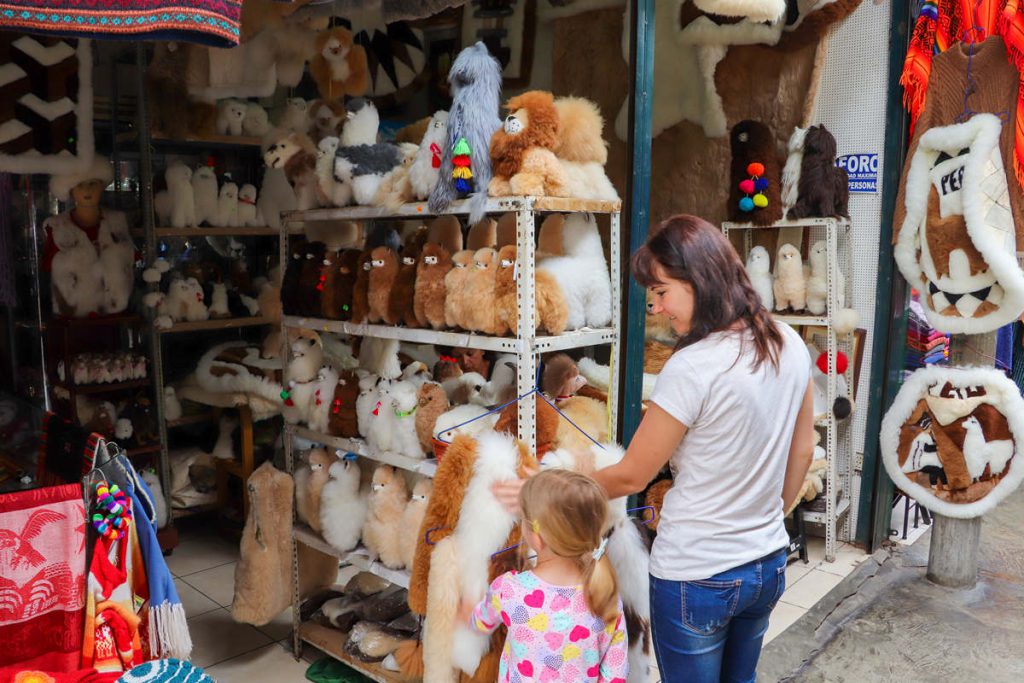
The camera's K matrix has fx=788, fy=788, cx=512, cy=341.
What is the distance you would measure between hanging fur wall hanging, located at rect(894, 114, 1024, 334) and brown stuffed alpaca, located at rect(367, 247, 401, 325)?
230cm

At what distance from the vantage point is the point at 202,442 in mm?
4328

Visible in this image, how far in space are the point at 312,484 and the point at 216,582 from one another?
3.68ft

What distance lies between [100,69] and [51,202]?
27.1 inches

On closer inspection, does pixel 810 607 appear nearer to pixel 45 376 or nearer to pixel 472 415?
pixel 472 415

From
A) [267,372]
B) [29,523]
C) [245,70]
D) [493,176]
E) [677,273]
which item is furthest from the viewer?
[267,372]

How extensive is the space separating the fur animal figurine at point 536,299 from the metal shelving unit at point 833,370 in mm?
2125

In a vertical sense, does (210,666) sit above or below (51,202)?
below

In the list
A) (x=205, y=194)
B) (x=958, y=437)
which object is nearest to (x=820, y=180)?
(x=958, y=437)

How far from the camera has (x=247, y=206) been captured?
4.04 m

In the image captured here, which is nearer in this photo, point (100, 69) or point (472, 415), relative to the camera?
point (472, 415)

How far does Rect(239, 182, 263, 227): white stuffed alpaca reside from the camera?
13.2 feet

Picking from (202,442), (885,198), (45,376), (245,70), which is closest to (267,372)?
(202,442)

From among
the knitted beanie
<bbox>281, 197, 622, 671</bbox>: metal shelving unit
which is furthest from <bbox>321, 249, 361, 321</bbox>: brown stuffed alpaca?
the knitted beanie

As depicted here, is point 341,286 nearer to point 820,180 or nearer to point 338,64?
point 338,64
